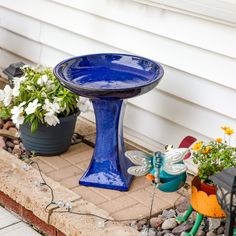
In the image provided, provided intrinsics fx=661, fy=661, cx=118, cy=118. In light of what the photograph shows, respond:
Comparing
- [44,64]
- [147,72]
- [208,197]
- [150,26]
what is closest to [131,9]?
[150,26]

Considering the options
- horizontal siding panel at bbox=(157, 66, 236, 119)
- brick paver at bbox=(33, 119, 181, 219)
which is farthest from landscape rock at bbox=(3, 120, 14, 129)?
horizontal siding panel at bbox=(157, 66, 236, 119)

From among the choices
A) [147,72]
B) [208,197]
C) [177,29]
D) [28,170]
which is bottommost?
[28,170]

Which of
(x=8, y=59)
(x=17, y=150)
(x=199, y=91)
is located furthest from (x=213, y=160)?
(x=8, y=59)

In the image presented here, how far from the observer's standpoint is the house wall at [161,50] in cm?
351

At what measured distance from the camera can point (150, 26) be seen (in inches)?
150

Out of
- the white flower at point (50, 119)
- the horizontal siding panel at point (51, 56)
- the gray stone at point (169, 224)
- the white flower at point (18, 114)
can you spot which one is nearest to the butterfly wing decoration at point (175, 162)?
the gray stone at point (169, 224)

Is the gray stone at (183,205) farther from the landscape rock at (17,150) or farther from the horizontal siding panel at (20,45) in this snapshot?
the horizontal siding panel at (20,45)

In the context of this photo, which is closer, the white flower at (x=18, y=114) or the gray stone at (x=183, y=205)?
the gray stone at (x=183, y=205)

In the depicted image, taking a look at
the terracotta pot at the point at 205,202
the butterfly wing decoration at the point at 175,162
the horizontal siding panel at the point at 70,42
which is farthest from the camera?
the horizontal siding panel at the point at 70,42

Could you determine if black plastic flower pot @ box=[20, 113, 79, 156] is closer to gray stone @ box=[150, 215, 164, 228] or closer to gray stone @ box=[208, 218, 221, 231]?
gray stone @ box=[150, 215, 164, 228]

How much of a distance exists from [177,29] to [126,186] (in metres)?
0.91

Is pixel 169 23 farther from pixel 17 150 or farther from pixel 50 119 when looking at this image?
pixel 17 150

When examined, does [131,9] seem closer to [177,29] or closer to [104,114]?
[177,29]

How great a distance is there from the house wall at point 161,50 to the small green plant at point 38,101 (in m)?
0.43
